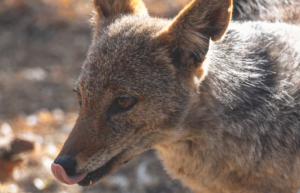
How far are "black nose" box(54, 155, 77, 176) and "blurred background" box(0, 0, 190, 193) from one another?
2.11 metres

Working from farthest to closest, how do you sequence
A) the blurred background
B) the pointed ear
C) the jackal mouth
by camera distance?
1. the blurred background
2. the pointed ear
3. the jackal mouth

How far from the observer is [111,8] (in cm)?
389

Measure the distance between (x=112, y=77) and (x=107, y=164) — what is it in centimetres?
83

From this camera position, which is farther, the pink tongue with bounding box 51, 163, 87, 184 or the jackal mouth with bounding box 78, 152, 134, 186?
the jackal mouth with bounding box 78, 152, 134, 186

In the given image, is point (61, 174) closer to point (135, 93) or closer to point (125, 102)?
point (125, 102)

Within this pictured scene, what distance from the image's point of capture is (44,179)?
16.5 ft

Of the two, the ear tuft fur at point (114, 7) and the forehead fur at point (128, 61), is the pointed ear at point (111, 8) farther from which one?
the forehead fur at point (128, 61)

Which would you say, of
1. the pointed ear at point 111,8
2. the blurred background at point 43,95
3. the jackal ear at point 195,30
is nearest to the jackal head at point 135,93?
the jackal ear at point 195,30

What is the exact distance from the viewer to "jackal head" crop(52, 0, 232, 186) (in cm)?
293

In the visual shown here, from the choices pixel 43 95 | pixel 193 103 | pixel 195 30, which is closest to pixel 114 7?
pixel 195 30

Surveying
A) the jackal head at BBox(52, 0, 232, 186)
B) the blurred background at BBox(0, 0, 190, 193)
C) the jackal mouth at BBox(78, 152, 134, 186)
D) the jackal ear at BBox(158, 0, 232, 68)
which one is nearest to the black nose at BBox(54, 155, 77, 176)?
the jackal head at BBox(52, 0, 232, 186)

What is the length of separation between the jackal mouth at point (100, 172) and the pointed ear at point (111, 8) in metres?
1.69

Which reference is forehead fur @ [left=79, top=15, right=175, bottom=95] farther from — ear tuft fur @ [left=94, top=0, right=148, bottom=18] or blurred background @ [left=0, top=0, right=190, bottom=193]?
blurred background @ [left=0, top=0, right=190, bottom=193]

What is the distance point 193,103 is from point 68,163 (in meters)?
1.31
